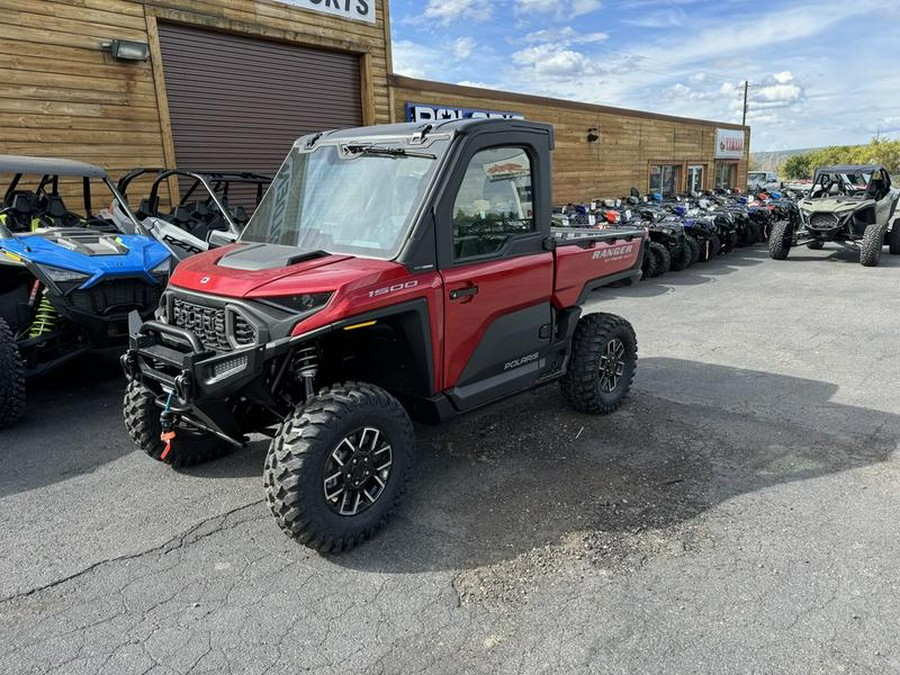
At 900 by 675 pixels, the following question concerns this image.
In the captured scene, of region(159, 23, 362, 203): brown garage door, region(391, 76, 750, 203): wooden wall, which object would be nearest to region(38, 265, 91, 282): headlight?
region(159, 23, 362, 203): brown garage door

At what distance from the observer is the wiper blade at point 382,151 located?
3.51 metres

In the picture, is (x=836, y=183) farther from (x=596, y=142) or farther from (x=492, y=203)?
(x=492, y=203)

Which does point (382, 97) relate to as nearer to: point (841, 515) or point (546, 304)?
point (546, 304)

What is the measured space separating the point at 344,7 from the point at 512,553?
10.4 metres

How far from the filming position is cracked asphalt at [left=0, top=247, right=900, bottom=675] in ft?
8.06

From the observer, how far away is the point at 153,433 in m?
3.77

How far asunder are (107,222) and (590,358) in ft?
17.7

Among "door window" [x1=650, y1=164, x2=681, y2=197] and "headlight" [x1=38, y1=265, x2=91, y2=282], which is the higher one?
"door window" [x1=650, y1=164, x2=681, y2=197]

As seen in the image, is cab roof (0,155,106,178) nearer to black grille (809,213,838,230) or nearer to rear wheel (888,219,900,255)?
black grille (809,213,838,230)

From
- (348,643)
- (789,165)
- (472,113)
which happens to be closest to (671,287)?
(472,113)

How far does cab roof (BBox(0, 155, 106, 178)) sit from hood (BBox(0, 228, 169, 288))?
766mm

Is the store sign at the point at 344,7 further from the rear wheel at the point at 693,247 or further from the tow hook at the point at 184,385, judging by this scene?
the tow hook at the point at 184,385

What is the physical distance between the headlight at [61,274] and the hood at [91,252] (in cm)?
2

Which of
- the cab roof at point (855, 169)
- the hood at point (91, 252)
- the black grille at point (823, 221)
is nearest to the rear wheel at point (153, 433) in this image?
the hood at point (91, 252)
